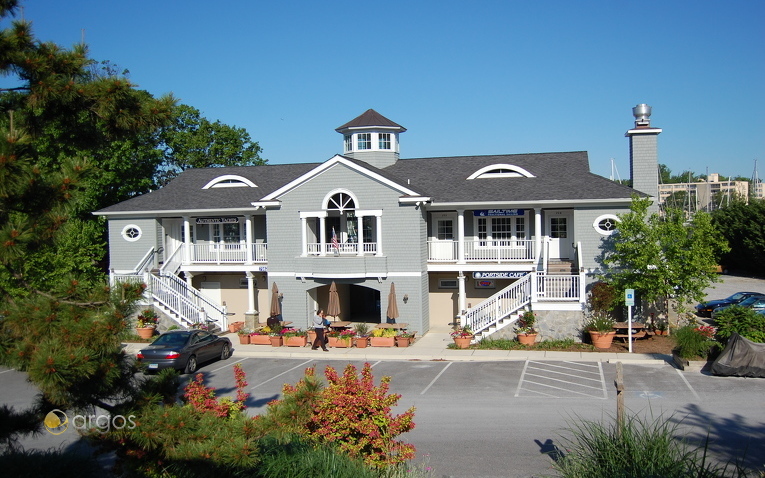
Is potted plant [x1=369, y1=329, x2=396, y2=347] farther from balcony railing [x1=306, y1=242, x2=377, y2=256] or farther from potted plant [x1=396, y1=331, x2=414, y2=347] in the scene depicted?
balcony railing [x1=306, y1=242, x2=377, y2=256]

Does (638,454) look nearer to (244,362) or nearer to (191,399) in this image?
(191,399)

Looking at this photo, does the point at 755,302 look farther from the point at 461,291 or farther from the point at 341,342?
the point at 341,342

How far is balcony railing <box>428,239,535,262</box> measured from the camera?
2572 centimetres

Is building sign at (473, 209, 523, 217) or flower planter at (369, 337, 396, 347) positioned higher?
building sign at (473, 209, 523, 217)

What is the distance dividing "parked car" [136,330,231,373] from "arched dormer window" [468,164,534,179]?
12.8 m

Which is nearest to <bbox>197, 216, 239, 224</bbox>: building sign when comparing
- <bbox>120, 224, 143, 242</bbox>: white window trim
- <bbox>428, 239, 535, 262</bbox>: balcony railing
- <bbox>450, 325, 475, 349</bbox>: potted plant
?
<bbox>120, 224, 143, 242</bbox>: white window trim

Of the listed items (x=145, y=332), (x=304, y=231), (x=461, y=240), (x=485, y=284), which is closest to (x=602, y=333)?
(x=485, y=284)

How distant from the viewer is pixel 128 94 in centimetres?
778

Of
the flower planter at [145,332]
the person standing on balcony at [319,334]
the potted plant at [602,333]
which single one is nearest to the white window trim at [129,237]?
the flower planter at [145,332]

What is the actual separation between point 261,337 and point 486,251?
9611 millimetres

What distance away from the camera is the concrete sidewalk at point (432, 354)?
20.3 m

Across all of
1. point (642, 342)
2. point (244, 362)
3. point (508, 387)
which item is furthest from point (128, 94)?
point (642, 342)

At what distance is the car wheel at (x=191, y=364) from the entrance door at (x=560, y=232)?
48.0ft

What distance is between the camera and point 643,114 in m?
25.4
